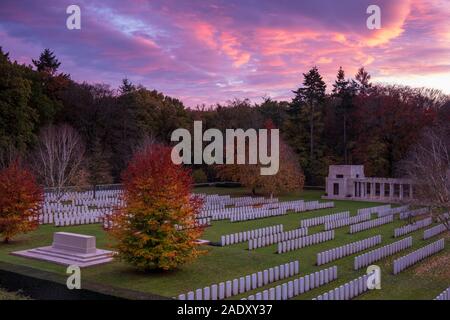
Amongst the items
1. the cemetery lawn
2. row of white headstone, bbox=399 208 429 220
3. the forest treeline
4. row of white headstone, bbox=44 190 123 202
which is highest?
the forest treeline

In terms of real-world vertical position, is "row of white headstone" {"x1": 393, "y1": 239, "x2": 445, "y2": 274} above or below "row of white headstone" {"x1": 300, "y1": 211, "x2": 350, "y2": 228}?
below

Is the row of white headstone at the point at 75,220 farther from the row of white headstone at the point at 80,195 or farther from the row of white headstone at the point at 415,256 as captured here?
the row of white headstone at the point at 415,256

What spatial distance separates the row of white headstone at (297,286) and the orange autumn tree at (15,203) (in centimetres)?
1576

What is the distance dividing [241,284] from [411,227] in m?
20.1

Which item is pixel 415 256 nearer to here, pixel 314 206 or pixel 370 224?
pixel 370 224

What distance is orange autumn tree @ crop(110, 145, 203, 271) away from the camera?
20453mm

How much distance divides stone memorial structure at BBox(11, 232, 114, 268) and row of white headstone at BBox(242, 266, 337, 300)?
8932mm

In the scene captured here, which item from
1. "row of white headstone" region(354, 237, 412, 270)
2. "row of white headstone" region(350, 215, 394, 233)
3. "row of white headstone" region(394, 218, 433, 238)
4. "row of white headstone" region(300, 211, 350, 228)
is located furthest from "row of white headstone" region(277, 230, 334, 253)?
"row of white headstone" region(394, 218, 433, 238)

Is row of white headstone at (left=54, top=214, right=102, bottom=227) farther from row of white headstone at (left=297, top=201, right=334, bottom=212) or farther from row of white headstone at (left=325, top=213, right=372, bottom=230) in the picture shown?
row of white headstone at (left=297, top=201, right=334, bottom=212)

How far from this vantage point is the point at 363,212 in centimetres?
4234

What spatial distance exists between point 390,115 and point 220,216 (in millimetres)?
32875

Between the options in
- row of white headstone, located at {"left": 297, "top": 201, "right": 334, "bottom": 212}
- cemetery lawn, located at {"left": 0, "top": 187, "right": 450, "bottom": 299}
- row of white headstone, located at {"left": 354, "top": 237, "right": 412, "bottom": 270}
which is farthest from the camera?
row of white headstone, located at {"left": 297, "top": 201, "right": 334, "bottom": 212}

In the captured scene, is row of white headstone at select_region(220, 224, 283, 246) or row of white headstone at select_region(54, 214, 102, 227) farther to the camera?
row of white headstone at select_region(54, 214, 102, 227)

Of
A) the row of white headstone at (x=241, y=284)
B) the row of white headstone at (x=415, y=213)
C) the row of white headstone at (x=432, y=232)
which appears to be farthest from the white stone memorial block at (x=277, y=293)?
the row of white headstone at (x=415, y=213)
